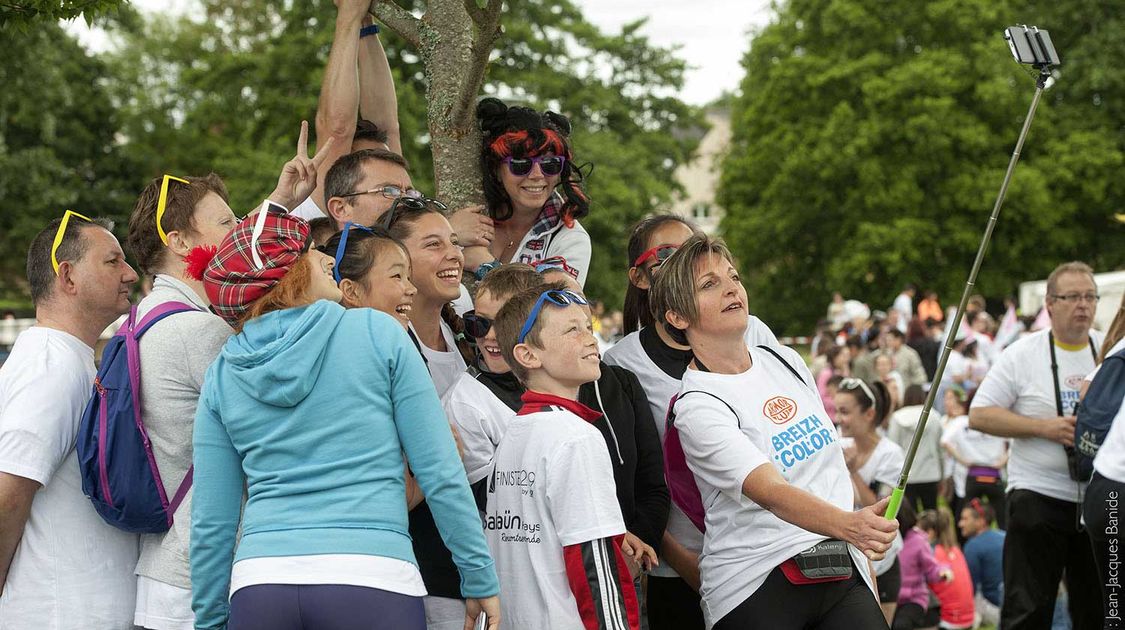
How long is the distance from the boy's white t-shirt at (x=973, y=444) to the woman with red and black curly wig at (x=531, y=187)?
6.50m

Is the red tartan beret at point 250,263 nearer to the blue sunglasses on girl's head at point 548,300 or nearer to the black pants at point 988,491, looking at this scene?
the blue sunglasses on girl's head at point 548,300

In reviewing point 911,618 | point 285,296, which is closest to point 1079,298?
point 911,618

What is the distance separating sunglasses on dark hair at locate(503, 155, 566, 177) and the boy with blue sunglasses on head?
43.1 inches

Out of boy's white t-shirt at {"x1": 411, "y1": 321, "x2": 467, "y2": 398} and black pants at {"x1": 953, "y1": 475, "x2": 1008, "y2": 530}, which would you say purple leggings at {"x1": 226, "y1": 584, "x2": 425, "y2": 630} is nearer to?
boy's white t-shirt at {"x1": 411, "y1": 321, "x2": 467, "y2": 398}

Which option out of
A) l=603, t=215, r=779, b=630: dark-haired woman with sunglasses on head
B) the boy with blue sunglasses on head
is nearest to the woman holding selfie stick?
l=603, t=215, r=779, b=630: dark-haired woman with sunglasses on head

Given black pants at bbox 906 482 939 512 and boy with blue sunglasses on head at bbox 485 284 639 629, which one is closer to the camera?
boy with blue sunglasses on head at bbox 485 284 639 629

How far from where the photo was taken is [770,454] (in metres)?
3.67

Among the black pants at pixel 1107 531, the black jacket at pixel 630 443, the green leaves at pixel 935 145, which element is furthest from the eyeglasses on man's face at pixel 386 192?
the green leaves at pixel 935 145

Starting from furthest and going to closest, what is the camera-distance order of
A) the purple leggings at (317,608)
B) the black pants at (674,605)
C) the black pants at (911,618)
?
1. the black pants at (911,618)
2. the black pants at (674,605)
3. the purple leggings at (317,608)

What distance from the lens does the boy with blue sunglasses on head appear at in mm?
3275

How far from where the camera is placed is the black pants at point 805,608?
141 inches

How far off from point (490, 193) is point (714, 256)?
3.91 ft

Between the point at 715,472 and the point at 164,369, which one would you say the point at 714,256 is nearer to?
the point at 715,472

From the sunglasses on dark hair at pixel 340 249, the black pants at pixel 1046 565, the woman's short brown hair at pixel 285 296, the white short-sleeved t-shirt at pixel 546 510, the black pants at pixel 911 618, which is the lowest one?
the black pants at pixel 911 618
